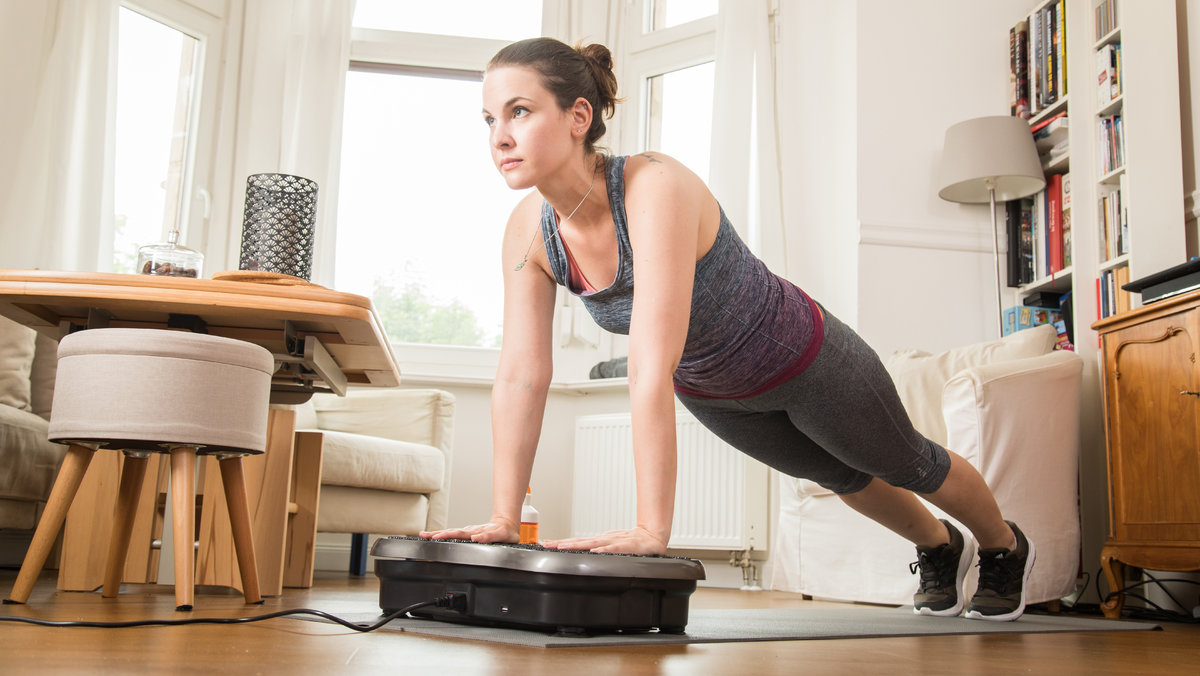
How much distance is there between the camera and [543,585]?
47.0 inches

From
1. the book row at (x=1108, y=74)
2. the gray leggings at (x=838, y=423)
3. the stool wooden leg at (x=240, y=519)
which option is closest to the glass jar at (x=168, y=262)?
the stool wooden leg at (x=240, y=519)

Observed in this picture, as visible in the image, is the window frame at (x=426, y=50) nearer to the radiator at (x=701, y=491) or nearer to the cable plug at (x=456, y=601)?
the radiator at (x=701, y=491)

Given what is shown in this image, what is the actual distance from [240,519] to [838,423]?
3.40 feet

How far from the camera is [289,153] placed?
13.5 ft

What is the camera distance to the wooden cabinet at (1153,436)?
2.34 m

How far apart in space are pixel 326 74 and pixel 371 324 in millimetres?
2925

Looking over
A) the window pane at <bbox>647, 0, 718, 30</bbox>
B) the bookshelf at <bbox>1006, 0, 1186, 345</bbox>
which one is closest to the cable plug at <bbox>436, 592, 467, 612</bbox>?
the bookshelf at <bbox>1006, 0, 1186, 345</bbox>

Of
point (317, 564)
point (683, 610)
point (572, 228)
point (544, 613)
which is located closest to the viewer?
point (544, 613)

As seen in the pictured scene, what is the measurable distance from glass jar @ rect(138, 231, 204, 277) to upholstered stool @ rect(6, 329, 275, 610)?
0.87 ft

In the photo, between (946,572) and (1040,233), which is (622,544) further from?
(1040,233)

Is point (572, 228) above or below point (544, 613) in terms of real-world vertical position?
above

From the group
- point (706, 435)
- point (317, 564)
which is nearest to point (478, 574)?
point (706, 435)

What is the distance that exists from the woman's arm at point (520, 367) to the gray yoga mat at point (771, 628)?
0.23m

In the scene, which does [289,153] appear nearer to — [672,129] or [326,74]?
[326,74]
